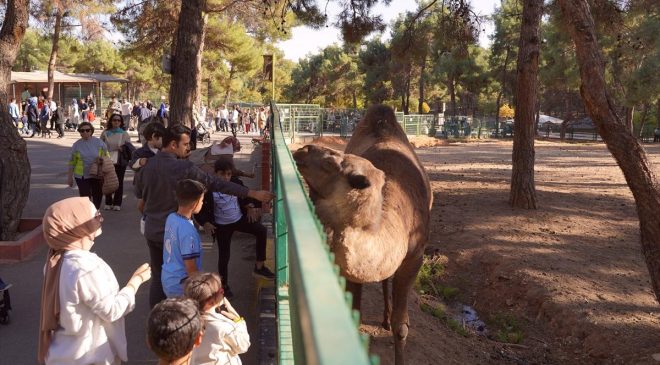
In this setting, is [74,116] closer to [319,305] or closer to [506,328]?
[506,328]

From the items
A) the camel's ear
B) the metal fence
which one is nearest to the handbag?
the camel's ear

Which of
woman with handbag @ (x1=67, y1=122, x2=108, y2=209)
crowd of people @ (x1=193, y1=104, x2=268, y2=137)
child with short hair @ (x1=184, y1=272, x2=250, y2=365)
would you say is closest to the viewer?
child with short hair @ (x1=184, y1=272, x2=250, y2=365)

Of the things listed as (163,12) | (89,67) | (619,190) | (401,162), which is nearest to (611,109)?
(401,162)

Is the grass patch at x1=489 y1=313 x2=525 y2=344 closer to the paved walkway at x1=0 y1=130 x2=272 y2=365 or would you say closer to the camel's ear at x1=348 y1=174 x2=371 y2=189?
the paved walkway at x1=0 y1=130 x2=272 y2=365

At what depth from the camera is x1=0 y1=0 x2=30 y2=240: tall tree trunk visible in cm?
819

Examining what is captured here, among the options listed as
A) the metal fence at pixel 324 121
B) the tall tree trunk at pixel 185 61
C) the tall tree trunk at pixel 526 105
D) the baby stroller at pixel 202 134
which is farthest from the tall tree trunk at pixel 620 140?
the metal fence at pixel 324 121

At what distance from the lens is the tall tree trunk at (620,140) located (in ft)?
22.3

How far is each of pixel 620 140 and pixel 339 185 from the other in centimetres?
422

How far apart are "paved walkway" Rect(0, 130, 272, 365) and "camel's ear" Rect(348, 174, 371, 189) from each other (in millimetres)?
1806

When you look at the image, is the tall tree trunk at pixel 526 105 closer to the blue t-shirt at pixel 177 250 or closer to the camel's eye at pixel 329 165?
the camel's eye at pixel 329 165

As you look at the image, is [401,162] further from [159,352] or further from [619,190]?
[619,190]

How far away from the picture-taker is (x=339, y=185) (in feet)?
13.3

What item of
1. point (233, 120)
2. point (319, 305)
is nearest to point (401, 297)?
point (319, 305)

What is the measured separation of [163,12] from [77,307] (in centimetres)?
2222
